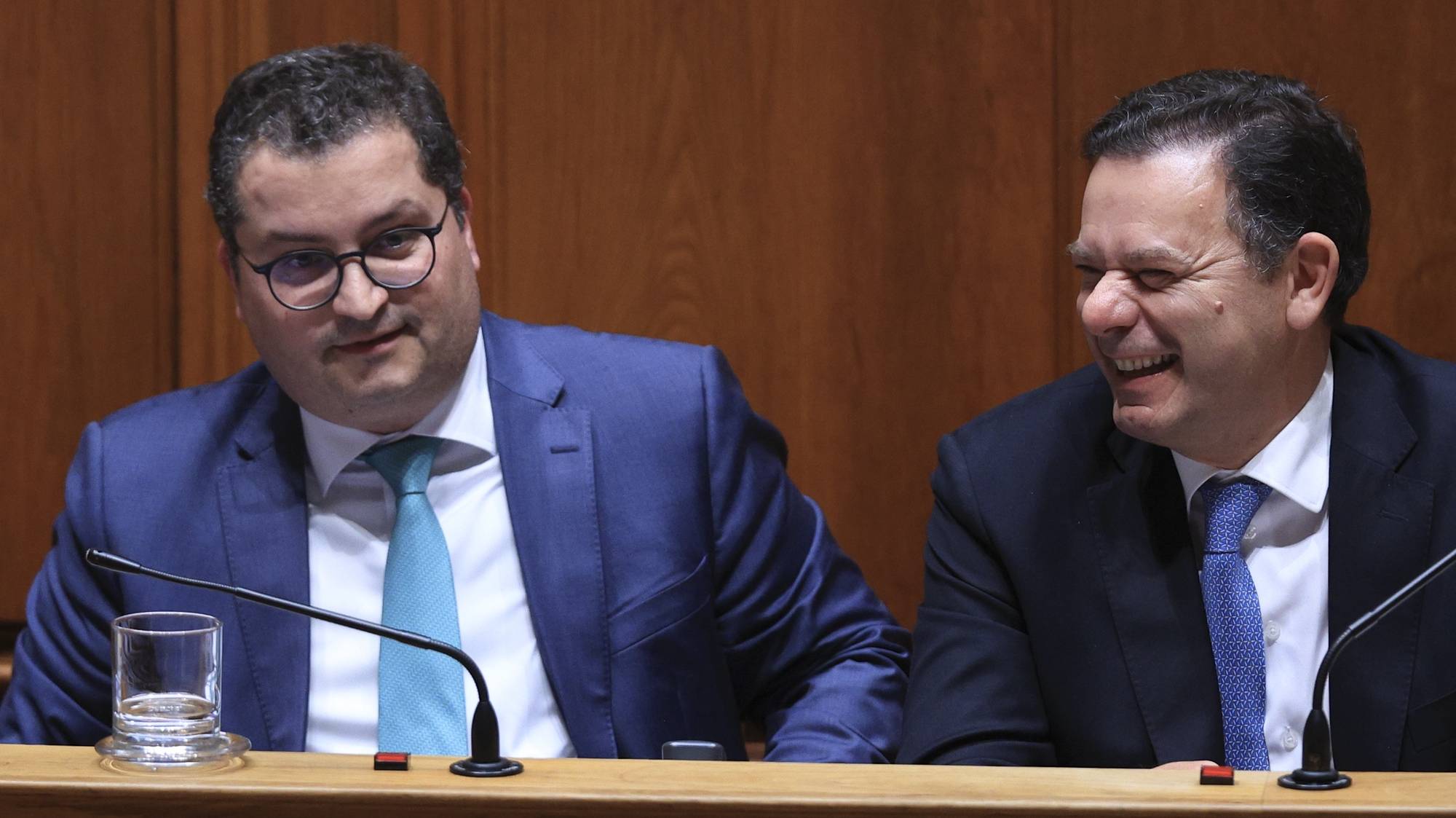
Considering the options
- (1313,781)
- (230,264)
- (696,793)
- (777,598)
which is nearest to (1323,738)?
(1313,781)

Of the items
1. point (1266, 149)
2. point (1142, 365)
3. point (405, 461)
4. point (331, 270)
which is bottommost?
point (405, 461)

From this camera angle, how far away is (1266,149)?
70.2 inches

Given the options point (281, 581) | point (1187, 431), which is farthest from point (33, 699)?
point (1187, 431)

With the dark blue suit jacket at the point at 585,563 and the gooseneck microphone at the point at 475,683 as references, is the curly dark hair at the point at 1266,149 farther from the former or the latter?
the gooseneck microphone at the point at 475,683

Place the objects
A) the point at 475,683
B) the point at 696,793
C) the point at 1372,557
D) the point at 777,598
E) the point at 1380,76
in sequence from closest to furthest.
A: the point at 696,793 → the point at 475,683 → the point at 1372,557 → the point at 777,598 → the point at 1380,76

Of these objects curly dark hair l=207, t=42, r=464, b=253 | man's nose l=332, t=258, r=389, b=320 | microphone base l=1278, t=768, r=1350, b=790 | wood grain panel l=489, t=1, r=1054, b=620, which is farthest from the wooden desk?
wood grain panel l=489, t=1, r=1054, b=620

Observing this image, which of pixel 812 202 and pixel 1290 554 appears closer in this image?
pixel 1290 554

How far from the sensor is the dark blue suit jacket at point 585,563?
1.90 meters

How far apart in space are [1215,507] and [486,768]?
91cm

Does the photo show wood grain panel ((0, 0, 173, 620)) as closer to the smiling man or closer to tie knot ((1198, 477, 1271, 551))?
the smiling man

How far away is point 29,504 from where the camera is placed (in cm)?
246

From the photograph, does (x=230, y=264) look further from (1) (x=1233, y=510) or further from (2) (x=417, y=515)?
(1) (x=1233, y=510)

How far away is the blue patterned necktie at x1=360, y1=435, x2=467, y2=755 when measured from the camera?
1840 millimetres

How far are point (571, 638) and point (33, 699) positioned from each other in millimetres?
615
